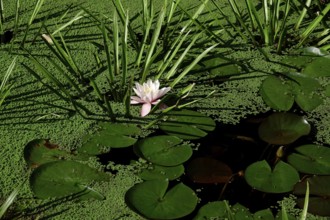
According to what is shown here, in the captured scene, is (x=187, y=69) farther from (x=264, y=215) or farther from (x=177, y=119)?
(x=264, y=215)

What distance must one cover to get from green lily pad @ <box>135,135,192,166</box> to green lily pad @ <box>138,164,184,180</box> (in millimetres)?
13

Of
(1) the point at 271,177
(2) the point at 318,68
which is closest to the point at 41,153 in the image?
(1) the point at 271,177

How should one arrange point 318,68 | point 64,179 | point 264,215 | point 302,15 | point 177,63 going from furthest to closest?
point 302,15, point 318,68, point 177,63, point 64,179, point 264,215

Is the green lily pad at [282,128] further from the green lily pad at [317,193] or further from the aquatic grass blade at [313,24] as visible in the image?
the aquatic grass blade at [313,24]

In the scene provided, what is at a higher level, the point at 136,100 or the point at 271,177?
the point at 136,100

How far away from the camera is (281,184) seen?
1667mm

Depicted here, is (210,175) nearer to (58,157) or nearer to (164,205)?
(164,205)

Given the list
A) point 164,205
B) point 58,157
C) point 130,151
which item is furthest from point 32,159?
point 164,205

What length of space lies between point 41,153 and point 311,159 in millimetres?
774

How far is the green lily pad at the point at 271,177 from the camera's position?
1.66m

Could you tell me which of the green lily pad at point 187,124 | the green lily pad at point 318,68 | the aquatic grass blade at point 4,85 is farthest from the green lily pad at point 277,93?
the aquatic grass blade at point 4,85

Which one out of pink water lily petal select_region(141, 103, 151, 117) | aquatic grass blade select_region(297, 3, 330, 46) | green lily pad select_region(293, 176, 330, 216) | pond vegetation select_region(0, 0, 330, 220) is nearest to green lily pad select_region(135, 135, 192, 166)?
pond vegetation select_region(0, 0, 330, 220)

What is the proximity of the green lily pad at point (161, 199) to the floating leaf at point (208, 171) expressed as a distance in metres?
0.07

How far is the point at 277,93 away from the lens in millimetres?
2033
